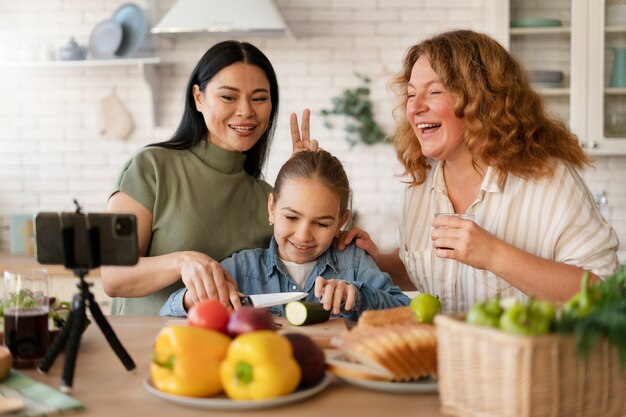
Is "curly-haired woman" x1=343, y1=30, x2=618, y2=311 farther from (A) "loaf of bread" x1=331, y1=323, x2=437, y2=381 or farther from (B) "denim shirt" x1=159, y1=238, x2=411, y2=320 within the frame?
(A) "loaf of bread" x1=331, y1=323, x2=437, y2=381

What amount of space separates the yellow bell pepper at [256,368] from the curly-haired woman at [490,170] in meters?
1.03

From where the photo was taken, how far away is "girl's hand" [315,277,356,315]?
6.68 ft

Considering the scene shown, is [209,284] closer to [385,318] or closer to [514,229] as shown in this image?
[385,318]

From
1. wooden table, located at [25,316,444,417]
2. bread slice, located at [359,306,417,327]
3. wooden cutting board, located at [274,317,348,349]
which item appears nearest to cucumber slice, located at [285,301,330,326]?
wooden cutting board, located at [274,317,348,349]

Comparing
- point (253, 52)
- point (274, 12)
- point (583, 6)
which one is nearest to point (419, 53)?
point (253, 52)

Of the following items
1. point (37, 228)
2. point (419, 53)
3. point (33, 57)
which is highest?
point (33, 57)

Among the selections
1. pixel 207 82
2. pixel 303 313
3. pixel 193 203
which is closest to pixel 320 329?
pixel 303 313

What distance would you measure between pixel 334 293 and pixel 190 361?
0.75 metres

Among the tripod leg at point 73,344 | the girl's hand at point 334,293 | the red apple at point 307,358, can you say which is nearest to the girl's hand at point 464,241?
the girl's hand at point 334,293

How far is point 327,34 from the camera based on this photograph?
489cm

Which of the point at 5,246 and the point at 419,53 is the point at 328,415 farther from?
the point at 5,246

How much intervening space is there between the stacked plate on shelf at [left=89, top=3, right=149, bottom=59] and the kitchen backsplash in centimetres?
8

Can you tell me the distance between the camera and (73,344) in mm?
1499

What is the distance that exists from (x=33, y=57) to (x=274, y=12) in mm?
1564
